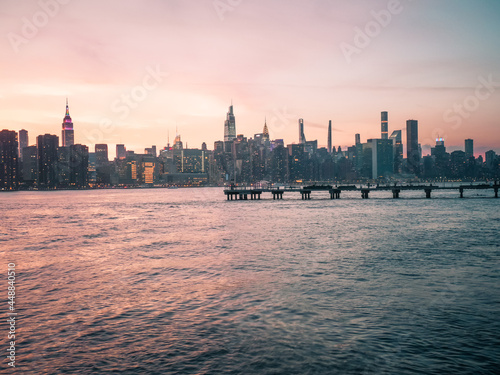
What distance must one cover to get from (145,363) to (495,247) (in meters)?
40.6

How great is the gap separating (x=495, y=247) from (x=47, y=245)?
52158 mm

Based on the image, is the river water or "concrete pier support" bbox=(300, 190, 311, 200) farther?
"concrete pier support" bbox=(300, 190, 311, 200)

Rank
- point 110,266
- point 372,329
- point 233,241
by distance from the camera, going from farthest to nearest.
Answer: point 233,241 < point 110,266 < point 372,329

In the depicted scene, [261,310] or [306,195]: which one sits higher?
[306,195]

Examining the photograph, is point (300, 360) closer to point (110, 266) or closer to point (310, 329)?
point (310, 329)

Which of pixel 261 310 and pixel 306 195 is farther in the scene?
pixel 306 195

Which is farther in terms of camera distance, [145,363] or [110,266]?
[110,266]

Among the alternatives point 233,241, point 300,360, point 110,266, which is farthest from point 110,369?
point 233,241

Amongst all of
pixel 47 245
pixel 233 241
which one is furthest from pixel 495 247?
pixel 47 245

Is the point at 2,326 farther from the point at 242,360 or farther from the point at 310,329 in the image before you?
the point at 310,329

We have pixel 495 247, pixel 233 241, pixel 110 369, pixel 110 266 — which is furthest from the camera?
pixel 233 241

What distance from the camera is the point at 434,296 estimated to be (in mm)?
22734

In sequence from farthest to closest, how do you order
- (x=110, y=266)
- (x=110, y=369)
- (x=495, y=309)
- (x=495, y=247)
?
1. (x=495, y=247)
2. (x=110, y=266)
3. (x=495, y=309)
4. (x=110, y=369)

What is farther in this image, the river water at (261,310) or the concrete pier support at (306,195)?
the concrete pier support at (306,195)
